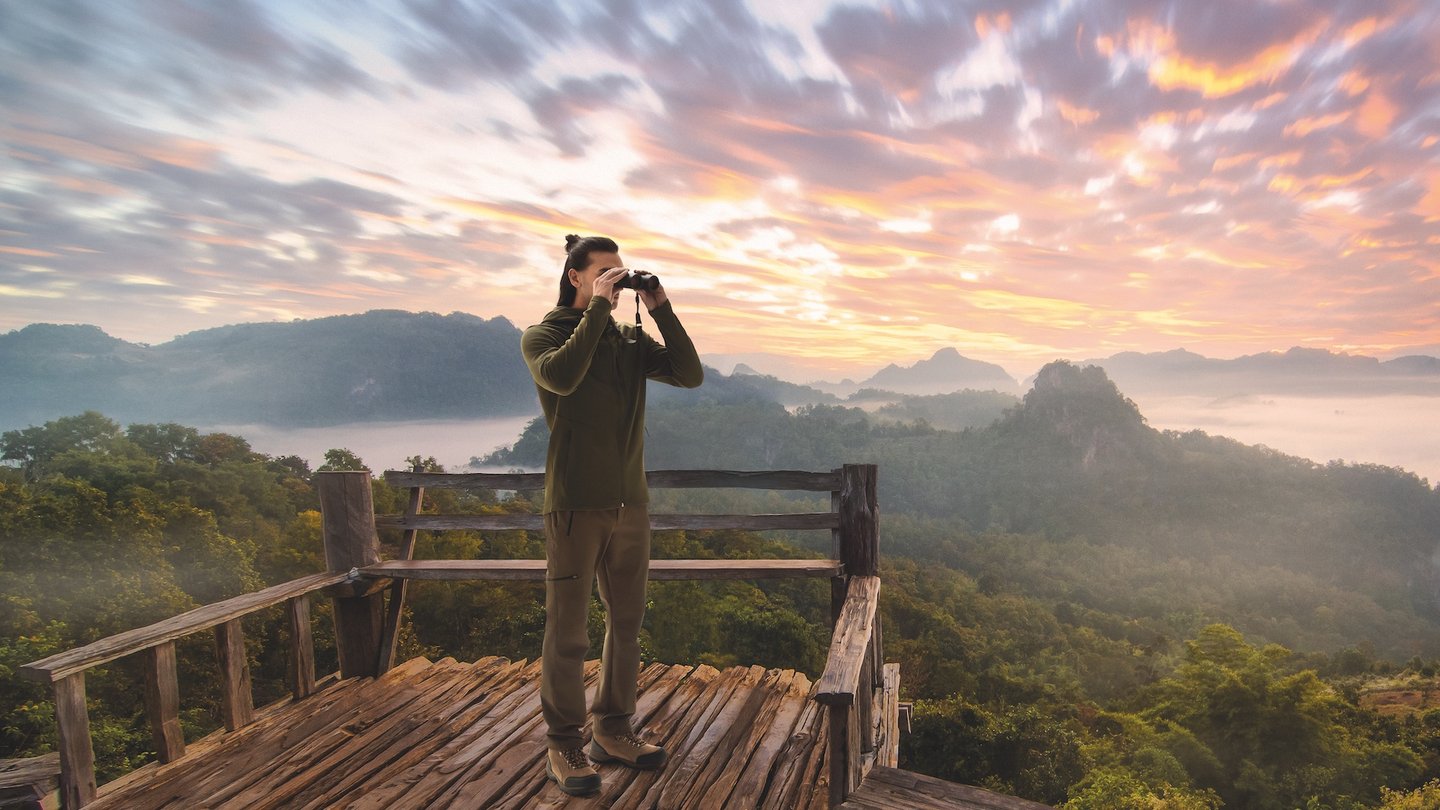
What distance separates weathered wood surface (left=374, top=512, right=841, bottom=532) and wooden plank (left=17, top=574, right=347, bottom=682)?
0.51 metres

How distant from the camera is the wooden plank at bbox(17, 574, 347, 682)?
2.92 metres

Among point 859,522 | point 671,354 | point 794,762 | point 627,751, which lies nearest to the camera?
point 671,354

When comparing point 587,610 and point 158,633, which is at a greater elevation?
point 587,610

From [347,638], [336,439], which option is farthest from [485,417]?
[347,638]

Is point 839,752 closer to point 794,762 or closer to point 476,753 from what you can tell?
point 794,762

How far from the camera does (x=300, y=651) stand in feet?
A: 13.8

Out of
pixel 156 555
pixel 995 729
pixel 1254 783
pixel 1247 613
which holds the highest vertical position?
pixel 156 555

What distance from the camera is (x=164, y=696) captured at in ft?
11.4

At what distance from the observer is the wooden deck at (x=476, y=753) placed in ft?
10.0

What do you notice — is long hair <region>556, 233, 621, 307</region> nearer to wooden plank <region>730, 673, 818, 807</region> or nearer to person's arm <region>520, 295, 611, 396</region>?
person's arm <region>520, 295, 611, 396</region>

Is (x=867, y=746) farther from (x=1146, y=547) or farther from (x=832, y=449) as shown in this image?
(x=832, y=449)

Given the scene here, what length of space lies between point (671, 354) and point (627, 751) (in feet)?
6.11

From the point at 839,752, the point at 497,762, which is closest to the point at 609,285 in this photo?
the point at 839,752

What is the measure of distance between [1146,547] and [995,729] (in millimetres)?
68317
